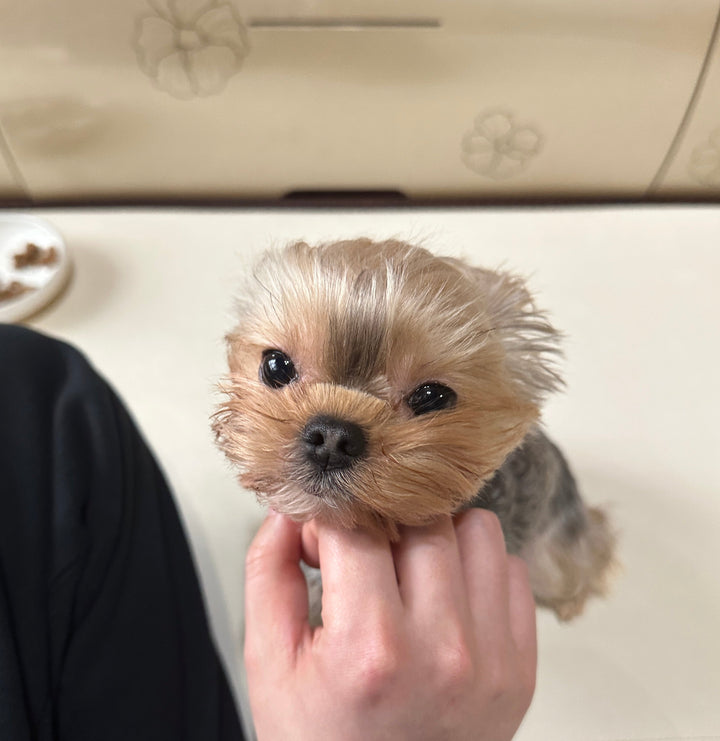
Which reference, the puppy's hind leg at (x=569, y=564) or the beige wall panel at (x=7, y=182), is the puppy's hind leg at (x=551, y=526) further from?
the beige wall panel at (x=7, y=182)

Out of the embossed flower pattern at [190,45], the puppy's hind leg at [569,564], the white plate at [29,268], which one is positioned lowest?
the puppy's hind leg at [569,564]

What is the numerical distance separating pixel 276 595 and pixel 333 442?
18cm

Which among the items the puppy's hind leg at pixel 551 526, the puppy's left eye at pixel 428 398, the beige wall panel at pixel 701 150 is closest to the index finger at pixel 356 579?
the puppy's left eye at pixel 428 398

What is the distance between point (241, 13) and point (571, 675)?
4.02 feet

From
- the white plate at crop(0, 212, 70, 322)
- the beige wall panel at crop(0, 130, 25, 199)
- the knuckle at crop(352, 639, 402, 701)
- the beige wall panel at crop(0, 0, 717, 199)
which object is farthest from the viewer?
the beige wall panel at crop(0, 130, 25, 199)

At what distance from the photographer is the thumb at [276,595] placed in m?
0.60

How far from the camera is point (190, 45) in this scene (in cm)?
125

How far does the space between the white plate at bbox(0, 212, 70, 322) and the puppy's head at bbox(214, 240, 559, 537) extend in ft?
2.69

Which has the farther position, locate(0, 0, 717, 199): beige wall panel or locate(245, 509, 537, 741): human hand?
locate(0, 0, 717, 199): beige wall panel

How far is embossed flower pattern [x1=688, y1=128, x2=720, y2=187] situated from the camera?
1.36 m

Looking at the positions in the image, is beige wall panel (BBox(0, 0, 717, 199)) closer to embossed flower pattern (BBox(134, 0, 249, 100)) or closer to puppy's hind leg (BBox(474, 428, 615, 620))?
embossed flower pattern (BBox(134, 0, 249, 100))

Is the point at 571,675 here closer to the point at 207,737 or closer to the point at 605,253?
the point at 207,737

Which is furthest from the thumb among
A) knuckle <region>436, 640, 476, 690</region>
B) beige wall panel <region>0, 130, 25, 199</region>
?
beige wall panel <region>0, 130, 25, 199</region>

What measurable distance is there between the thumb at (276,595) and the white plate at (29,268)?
34.1 inches
